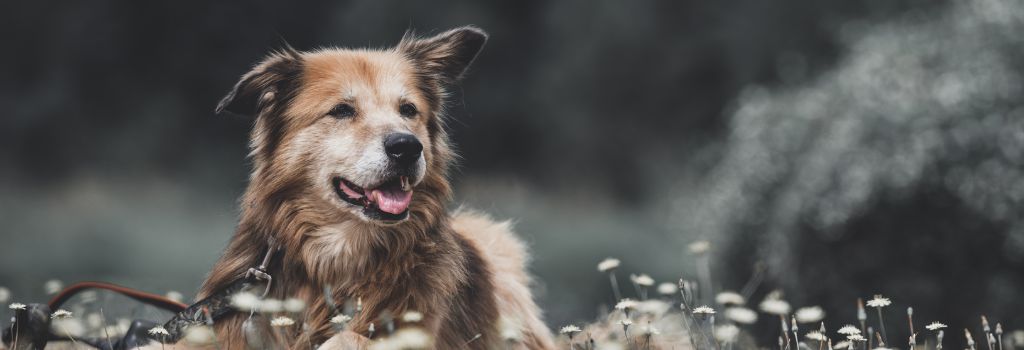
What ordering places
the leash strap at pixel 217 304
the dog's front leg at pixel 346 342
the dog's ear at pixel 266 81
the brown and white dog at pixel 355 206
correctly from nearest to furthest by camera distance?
the dog's front leg at pixel 346 342 → the leash strap at pixel 217 304 → the brown and white dog at pixel 355 206 → the dog's ear at pixel 266 81

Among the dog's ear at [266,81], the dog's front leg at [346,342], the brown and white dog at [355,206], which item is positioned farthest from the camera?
the dog's ear at [266,81]

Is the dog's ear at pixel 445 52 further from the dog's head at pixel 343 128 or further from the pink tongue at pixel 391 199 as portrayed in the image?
the pink tongue at pixel 391 199

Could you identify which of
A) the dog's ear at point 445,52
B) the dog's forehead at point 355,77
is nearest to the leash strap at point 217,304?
the dog's forehead at point 355,77

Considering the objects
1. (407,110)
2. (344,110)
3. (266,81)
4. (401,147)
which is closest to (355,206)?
(401,147)

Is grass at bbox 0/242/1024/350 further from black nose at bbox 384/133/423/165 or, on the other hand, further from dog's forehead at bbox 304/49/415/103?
dog's forehead at bbox 304/49/415/103

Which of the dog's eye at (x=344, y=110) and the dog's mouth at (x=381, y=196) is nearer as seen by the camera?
the dog's mouth at (x=381, y=196)

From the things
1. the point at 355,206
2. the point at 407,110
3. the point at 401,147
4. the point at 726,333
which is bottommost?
the point at 726,333

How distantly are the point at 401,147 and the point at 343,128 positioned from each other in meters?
0.36

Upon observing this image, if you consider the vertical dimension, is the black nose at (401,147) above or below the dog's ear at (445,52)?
below

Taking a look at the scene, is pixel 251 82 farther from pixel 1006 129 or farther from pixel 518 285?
pixel 1006 129

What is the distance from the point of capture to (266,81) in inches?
132

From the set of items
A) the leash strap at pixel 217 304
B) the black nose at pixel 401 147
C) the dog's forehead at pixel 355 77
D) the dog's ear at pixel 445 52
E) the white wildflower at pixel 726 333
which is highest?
the dog's ear at pixel 445 52

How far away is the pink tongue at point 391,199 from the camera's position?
3.09 m

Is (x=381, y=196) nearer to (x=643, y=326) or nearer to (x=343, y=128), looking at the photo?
(x=343, y=128)
